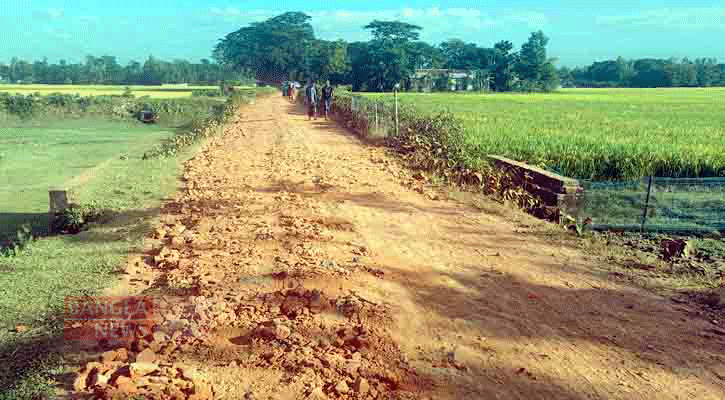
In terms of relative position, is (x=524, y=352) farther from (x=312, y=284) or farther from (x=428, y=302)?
(x=312, y=284)

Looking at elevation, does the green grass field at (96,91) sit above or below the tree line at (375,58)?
below

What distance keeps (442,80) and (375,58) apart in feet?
31.3

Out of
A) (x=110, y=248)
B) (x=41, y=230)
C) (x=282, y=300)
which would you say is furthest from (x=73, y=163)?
(x=282, y=300)

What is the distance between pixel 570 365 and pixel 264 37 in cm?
11615

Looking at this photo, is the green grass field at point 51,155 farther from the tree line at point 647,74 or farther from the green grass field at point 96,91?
the tree line at point 647,74

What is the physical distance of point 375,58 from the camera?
75.0 metres

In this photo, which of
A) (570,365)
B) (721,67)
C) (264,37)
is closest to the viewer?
(570,365)

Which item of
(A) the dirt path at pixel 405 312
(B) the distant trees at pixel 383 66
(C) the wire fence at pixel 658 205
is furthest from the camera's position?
(B) the distant trees at pixel 383 66

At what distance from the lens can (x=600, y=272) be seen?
19.4 ft

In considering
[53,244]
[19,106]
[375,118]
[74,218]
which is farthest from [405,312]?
[19,106]

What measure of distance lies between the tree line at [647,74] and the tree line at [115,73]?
221 ft

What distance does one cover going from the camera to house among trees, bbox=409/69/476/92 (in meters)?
75.1

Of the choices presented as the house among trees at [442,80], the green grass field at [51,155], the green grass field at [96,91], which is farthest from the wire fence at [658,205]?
the house among trees at [442,80]

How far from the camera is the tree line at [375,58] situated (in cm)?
7550
